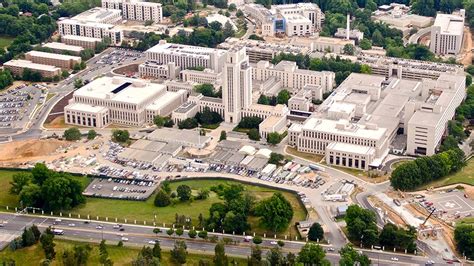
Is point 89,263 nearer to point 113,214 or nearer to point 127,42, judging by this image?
point 113,214

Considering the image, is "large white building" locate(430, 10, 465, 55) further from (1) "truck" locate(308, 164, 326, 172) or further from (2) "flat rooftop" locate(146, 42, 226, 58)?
(1) "truck" locate(308, 164, 326, 172)

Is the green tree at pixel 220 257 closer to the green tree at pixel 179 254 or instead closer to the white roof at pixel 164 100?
the green tree at pixel 179 254

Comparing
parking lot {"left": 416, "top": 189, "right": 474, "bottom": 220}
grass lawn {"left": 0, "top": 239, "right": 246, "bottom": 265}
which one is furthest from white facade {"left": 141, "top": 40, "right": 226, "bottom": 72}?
grass lawn {"left": 0, "top": 239, "right": 246, "bottom": 265}

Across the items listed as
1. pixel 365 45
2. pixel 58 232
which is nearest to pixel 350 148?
pixel 58 232

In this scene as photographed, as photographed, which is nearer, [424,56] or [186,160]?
[186,160]

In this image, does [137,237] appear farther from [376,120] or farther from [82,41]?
[82,41]

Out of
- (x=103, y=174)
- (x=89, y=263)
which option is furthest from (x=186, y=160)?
(x=89, y=263)

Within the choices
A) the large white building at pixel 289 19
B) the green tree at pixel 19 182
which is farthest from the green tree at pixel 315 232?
the large white building at pixel 289 19
